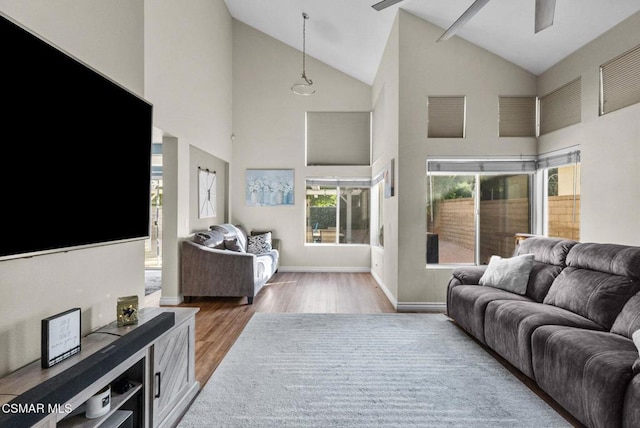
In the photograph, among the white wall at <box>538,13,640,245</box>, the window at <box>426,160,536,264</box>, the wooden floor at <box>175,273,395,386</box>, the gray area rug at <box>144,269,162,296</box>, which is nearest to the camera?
the white wall at <box>538,13,640,245</box>

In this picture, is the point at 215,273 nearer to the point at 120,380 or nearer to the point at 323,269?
the point at 323,269

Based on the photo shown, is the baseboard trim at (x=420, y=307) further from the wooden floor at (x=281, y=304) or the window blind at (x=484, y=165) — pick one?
the window blind at (x=484, y=165)

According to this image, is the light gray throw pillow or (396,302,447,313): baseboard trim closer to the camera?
the light gray throw pillow

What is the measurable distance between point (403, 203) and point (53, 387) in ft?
12.0

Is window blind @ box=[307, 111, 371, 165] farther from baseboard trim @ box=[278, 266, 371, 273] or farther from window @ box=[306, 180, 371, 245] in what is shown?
baseboard trim @ box=[278, 266, 371, 273]

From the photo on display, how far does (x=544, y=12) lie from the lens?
2232mm

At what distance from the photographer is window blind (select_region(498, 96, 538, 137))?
4363mm

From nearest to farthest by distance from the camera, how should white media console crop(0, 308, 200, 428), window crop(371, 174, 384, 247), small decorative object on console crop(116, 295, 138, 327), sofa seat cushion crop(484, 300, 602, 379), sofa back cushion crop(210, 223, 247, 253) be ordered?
1. white media console crop(0, 308, 200, 428)
2. small decorative object on console crop(116, 295, 138, 327)
3. sofa seat cushion crop(484, 300, 602, 379)
4. sofa back cushion crop(210, 223, 247, 253)
5. window crop(371, 174, 384, 247)

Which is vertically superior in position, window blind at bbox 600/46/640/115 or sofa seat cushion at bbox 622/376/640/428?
window blind at bbox 600/46/640/115

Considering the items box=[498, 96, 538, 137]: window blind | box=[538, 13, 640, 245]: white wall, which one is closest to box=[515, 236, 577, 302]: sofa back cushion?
box=[538, 13, 640, 245]: white wall

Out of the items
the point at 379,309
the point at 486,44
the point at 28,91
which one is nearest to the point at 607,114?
the point at 486,44

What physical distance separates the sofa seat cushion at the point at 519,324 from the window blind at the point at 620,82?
200 centimetres

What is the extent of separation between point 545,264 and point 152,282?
5.72 m

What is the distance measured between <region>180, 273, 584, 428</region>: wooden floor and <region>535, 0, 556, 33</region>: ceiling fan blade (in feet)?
8.15
